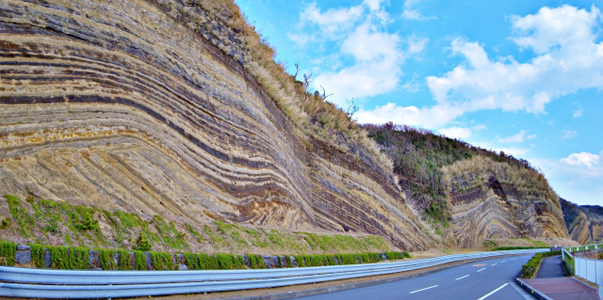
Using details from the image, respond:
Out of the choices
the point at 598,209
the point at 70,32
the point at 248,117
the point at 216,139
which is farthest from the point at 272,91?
the point at 598,209

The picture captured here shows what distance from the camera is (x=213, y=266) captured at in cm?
994

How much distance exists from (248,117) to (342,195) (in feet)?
29.9

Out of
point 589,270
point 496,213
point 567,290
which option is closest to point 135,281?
point 567,290

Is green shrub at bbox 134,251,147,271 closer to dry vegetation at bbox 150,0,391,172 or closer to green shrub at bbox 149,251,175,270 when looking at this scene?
green shrub at bbox 149,251,175,270

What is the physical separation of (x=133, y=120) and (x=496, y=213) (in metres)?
37.6

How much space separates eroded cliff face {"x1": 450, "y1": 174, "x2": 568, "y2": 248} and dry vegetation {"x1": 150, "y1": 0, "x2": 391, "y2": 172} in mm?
10954

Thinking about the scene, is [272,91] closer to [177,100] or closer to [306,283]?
[177,100]

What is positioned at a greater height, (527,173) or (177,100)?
(527,173)

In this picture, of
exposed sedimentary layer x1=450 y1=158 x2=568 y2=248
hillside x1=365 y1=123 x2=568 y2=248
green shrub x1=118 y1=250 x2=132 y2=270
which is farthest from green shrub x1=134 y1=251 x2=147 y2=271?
exposed sedimentary layer x1=450 y1=158 x2=568 y2=248

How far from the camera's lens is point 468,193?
3903 centimetres

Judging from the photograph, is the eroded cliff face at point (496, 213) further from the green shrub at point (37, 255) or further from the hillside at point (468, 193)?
the green shrub at point (37, 255)

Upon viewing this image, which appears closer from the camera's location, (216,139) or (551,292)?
(551,292)

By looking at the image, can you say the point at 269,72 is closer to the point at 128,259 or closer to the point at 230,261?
the point at 230,261

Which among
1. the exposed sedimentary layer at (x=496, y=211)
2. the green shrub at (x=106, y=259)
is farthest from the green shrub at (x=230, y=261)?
the exposed sedimentary layer at (x=496, y=211)
